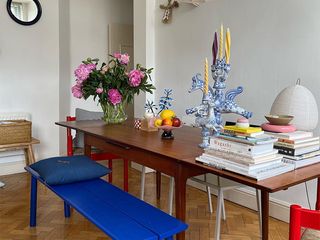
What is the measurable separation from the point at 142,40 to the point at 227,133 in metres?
2.72

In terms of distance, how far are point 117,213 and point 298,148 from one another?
2.85 feet

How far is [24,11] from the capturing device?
3.91 metres

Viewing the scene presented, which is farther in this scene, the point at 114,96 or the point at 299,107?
the point at 114,96

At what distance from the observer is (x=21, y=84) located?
3980 mm

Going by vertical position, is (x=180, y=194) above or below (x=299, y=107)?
below

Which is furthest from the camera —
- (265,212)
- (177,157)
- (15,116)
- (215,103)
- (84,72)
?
(15,116)

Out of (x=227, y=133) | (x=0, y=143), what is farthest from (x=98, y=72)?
(x=0, y=143)

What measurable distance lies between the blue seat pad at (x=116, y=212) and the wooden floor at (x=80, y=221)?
56 cm

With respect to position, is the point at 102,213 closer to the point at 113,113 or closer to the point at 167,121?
the point at 167,121

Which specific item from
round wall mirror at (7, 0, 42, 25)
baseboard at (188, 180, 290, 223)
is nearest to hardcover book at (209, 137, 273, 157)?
baseboard at (188, 180, 290, 223)

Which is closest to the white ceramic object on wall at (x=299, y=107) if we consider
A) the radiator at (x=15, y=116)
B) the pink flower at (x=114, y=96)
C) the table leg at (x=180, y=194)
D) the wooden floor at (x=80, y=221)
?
the table leg at (x=180, y=194)

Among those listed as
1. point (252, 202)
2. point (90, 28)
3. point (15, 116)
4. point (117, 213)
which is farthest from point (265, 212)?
point (90, 28)

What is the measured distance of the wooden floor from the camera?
Result: 7.98ft

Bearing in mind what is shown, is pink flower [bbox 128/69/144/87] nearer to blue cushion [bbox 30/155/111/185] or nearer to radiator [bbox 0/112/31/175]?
blue cushion [bbox 30/155/111/185]
